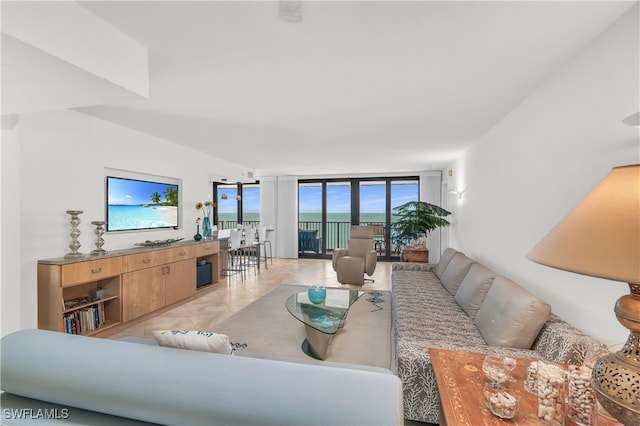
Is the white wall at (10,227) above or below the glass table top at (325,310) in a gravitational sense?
above

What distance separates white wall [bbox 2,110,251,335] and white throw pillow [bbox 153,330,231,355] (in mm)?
2128

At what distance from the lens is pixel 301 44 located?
1.71 meters

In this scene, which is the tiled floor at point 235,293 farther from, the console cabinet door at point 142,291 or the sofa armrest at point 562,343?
the sofa armrest at point 562,343

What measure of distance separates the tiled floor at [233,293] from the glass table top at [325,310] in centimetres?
86

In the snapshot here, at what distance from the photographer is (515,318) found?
1.78 meters

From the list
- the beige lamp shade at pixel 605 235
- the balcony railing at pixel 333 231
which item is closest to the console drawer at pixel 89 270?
the beige lamp shade at pixel 605 235

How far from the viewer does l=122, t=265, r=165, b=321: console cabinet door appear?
3.19 m

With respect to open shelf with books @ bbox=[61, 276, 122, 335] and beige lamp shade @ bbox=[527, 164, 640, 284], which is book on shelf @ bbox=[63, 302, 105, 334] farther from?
beige lamp shade @ bbox=[527, 164, 640, 284]

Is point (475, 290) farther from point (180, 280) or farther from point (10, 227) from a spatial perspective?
point (10, 227)

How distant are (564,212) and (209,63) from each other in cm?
267

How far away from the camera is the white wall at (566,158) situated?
56.9 inches

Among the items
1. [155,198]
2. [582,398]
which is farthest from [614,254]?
[155,198]

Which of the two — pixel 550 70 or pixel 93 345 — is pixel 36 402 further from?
pixel 550 70

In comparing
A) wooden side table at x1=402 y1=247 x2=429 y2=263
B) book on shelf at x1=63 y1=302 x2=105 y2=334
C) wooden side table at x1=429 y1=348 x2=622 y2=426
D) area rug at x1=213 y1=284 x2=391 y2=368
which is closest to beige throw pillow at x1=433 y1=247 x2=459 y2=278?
area rug at x1=213 y1=284 x2=391 y2=368
